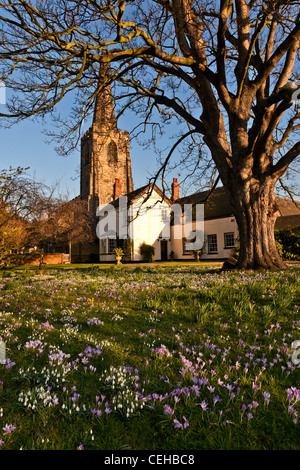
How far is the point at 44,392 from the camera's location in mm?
2305

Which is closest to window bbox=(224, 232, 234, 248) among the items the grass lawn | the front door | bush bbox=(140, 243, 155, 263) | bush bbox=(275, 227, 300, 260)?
bush bbox=(275, 227, 300, 260)

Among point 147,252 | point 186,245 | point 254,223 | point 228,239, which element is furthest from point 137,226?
point 254,223

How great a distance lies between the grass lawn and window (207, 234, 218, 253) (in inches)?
1151

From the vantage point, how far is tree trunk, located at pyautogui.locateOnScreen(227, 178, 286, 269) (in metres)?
10.3

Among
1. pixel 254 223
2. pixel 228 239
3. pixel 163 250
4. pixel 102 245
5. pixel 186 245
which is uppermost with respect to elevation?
pixel 254 223

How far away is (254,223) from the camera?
33.8 ft

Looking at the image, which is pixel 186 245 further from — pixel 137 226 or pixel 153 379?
pixel 153 379

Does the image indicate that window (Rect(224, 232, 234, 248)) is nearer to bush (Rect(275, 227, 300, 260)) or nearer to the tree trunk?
bush (Rect(275, 227, 300, 260))

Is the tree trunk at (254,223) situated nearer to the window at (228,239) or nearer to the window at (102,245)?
the window at (228,239)

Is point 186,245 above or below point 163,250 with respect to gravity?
above

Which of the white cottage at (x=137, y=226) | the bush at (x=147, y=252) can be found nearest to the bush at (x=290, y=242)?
the white cottage at (x=137, y=226)

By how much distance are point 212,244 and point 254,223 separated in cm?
2415

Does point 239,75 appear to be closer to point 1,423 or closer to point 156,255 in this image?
point 1,423

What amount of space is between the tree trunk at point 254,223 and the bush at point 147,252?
22.8 meters
